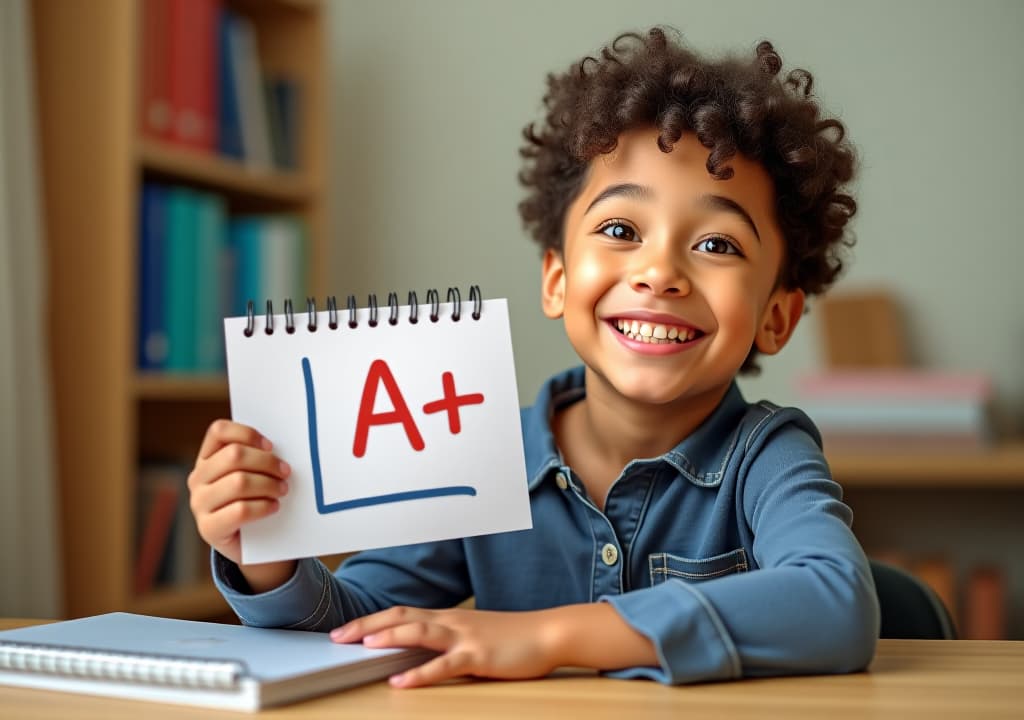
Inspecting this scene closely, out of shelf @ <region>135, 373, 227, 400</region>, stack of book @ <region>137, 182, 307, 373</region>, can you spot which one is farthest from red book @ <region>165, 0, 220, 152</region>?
shelf @ <region>135, 373, 227, 400</region>

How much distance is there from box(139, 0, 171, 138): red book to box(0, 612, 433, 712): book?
151 centimetres

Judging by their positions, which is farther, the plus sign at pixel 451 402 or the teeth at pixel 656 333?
the teeth at pixel 656 333

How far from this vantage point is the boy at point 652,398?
0.84 metres

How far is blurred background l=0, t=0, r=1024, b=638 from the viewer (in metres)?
2.00

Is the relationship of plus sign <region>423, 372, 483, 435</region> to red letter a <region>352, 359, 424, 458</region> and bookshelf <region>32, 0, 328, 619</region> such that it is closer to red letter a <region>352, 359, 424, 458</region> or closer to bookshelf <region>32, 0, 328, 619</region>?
red letter a <region>352, 359, 424, 458</region>

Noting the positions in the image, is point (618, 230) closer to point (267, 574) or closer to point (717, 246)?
Result: point (717, 246)

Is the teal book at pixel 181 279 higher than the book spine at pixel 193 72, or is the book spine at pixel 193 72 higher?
the book spine at pixel 193 72

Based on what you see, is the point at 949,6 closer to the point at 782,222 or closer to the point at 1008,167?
the point at 1008,167

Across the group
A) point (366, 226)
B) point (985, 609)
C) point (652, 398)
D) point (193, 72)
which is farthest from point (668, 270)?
point (366, 226)

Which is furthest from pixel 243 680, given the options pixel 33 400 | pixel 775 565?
pixel 33 400

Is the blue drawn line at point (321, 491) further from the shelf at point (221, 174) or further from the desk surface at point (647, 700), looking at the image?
the shelf at point (221, 174)

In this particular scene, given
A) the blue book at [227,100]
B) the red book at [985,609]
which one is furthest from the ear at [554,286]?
the red book at [985,609]

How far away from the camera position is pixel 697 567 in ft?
3.33

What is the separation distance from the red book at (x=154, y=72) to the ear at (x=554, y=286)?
1176mm
